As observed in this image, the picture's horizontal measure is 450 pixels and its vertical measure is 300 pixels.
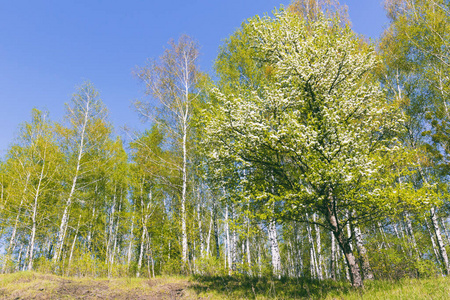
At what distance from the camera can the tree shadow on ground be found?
709 centimetres

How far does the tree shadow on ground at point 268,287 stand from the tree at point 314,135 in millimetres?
1215

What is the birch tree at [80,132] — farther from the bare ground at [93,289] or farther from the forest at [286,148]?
the bare ground at [93,289]

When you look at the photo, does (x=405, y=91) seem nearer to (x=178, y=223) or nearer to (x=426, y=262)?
(x=426, y=262)

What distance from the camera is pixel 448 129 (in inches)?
655

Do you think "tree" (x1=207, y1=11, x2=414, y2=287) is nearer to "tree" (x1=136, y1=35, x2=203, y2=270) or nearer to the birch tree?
"tree" (x1=136, y1=35, x2=203, y2=270)

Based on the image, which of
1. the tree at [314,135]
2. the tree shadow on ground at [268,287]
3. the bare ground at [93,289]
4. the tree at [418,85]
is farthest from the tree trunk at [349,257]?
the tree at [418,85]

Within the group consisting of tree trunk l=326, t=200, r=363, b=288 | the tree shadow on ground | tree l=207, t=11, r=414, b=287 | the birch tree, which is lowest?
the tree shadow on ground

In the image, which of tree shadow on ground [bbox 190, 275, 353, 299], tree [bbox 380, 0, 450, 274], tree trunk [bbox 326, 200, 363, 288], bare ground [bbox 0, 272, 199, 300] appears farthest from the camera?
tree [bbox 380, 0, 450, 274]

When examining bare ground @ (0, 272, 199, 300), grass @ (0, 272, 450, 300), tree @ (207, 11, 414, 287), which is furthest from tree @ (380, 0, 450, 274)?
bare ground @ (0, 272, 199, 300)

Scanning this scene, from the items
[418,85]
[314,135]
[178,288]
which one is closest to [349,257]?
[314,135]

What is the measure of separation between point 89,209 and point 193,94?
16.8 m

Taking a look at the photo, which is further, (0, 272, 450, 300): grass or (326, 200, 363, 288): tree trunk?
(0, 272, 450, 300): grass

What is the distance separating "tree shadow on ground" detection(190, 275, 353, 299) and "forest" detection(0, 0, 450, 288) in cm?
54

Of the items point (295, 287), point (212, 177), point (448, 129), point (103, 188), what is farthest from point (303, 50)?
point (103, 188)
